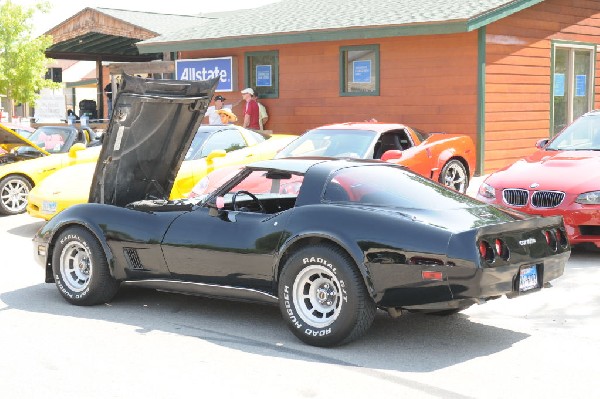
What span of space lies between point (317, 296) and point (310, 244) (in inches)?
14.3

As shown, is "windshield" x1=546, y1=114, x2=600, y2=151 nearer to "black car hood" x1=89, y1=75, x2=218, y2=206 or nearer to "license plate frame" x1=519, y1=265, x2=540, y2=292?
"black car hood" x1=89, y1=75, x2=218, y2=206

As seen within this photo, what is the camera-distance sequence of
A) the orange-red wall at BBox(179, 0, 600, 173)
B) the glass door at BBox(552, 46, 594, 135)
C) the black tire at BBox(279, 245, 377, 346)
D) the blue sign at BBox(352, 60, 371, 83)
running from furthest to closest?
the glass door at BBox(552, 46, 594, 135), the blue sign at BBox(352, 60, 371, 83), the orange-red wall at BBox(179, 0, 600, 173), the black tire at BBox(279, 245, 377, 346)

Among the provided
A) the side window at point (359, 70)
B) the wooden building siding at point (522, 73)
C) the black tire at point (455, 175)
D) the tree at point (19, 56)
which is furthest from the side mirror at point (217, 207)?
the tree at point (19, 56)

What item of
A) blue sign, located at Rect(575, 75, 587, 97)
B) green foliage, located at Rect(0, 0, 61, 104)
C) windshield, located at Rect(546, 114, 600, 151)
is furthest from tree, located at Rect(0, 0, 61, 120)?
windshield, located at Rect(546, 114, 600, 151)

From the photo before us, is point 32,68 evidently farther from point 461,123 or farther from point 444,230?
point 444,230

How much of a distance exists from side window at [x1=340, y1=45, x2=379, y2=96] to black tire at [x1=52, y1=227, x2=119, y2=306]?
12301mm

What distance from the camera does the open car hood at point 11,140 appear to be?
49.3 ft

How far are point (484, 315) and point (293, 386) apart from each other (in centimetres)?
251

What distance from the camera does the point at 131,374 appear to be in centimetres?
564

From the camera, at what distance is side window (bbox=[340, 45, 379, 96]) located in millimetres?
19375

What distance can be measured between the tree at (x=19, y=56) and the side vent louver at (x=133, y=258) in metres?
27.1

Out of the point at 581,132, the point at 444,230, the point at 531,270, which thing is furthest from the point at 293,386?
the point at 581,132

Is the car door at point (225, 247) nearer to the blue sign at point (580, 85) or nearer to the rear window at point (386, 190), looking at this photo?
the rear window at point (386, 190)

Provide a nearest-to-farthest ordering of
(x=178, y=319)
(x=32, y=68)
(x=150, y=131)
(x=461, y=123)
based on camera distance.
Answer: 1. (x=178, y=319)
2. (x=150, y=131)
3. (x=461, y=123)
4. (x=32, y=68)
